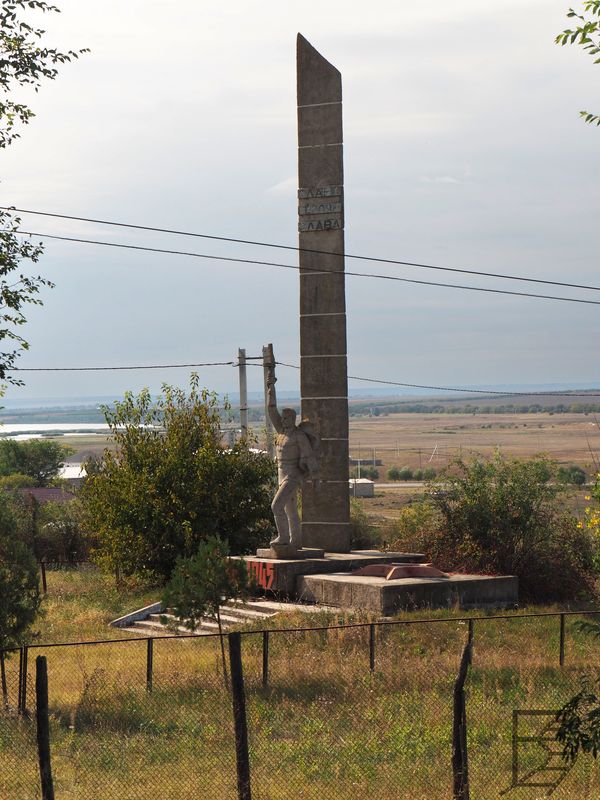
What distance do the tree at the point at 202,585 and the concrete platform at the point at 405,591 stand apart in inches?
220

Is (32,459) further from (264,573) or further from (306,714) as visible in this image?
(306,714)

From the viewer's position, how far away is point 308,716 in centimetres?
1789

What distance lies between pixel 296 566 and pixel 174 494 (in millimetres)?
7102

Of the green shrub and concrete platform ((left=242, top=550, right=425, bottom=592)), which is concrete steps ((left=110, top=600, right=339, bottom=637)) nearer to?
concrete platform ((left=242, top=550, right=425, bottom=592))

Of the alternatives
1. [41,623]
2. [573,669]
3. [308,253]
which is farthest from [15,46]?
[573,669]

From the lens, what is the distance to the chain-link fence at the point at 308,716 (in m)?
13.7

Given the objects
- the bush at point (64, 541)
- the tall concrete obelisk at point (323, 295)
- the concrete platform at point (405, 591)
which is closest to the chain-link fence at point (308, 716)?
the concrete platform at point (405, 591)

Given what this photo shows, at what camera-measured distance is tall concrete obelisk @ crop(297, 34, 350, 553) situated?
103 feet

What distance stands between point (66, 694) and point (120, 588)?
15263 mm

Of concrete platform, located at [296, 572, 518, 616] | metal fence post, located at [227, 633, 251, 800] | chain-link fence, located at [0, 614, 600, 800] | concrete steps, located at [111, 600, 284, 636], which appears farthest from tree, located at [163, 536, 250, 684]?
metal fence post, located at [227, 633, 251, 800]

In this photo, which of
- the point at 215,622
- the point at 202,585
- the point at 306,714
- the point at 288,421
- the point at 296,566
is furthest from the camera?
the point at 288,421

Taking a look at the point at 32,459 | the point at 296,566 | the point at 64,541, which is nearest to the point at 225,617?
the point at 296,566

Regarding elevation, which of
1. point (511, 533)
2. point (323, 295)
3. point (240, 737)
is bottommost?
point (240, 737)

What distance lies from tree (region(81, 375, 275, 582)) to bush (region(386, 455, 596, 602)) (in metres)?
5.85
